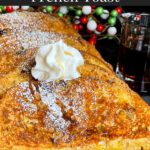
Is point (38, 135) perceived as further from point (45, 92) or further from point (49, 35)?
point (49, 35)

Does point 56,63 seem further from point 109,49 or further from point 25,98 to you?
point 109,49

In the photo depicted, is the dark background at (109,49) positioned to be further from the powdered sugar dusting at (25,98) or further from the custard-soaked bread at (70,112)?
the powdered sugar dusting at (25,98)

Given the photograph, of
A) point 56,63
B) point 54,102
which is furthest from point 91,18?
point 54,102

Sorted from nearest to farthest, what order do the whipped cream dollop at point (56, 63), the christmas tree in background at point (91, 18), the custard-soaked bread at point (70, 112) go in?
the custard-soaked bread at point (70, 112) < the whipped cream dollop at point (56, 63) < the christmas tree in background at point (91, 18)

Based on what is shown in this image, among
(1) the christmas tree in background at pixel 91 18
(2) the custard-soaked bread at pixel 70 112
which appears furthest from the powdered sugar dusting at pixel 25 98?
(1) the christmas tree in background at pixel 91 18

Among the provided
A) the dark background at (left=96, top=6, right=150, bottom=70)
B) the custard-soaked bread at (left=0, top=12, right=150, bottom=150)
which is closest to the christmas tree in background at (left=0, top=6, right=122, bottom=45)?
the dark background at (left=96, top=6, right=150, bottom=70)

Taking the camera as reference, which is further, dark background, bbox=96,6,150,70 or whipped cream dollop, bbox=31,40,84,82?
dark background, bbox=96,6,150,70

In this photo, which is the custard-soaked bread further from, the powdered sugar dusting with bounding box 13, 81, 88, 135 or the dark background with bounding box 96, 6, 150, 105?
the dark background with bounding box 96, 6, 150, 105
